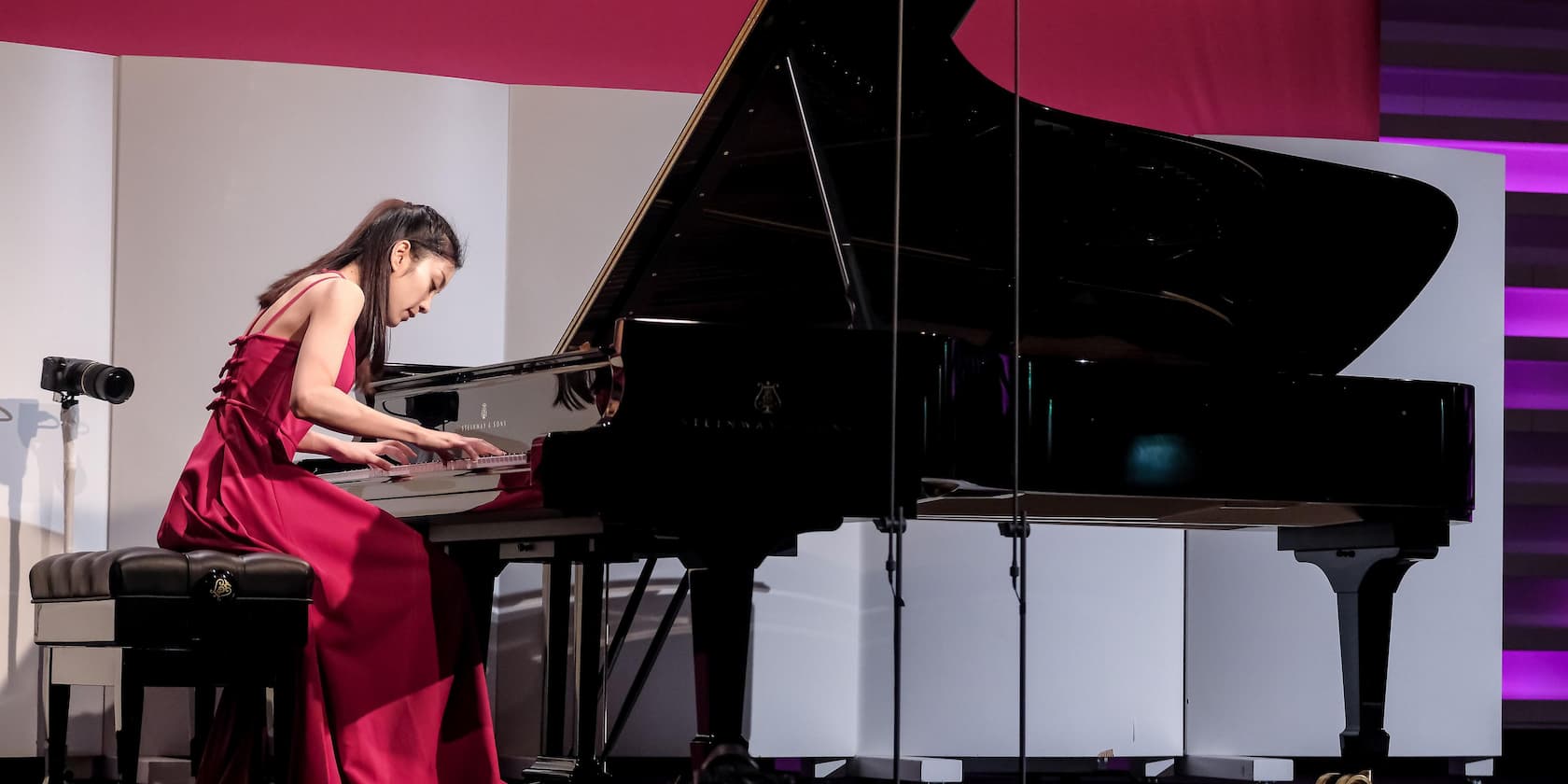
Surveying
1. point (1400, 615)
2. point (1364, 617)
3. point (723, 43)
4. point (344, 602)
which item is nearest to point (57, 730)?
point (344, 602)

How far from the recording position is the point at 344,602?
2.87 meters

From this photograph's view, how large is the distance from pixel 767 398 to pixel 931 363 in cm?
30

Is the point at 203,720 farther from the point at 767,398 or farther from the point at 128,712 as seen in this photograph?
the point at 767,398

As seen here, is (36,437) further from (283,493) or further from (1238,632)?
(1238,632)

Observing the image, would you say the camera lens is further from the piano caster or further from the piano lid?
the piano caster

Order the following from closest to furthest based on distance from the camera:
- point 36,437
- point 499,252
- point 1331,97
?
point 36,437 < point 499,252 < point 1331,97

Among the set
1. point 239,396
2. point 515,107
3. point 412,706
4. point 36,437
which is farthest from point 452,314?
point 412,706

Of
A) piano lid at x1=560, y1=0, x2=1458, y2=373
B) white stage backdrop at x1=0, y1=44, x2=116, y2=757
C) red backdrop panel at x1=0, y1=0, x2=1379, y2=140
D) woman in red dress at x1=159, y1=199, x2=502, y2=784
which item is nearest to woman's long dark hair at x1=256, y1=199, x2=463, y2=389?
woman in red dress at x1=159, y1=199, x2=502, y2=784

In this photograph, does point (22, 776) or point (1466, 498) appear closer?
point (1466, 498)

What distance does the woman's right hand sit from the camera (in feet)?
9.13

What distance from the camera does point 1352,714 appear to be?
356 cm

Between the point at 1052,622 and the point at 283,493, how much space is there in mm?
2566

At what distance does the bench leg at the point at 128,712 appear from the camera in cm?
271

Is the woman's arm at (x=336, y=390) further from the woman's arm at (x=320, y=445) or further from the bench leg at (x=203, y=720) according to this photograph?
the bench leg at (x=203, y=720)
